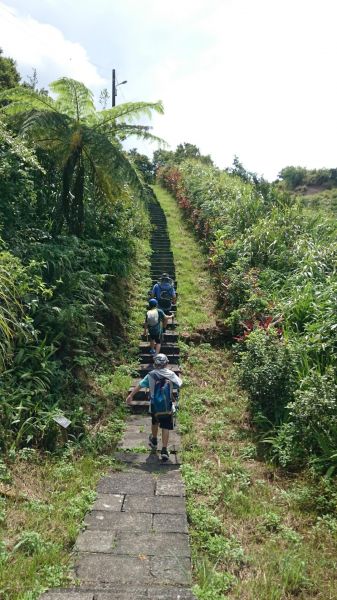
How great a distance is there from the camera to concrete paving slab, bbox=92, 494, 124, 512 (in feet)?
15.3

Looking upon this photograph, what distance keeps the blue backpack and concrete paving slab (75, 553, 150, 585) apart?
2141 millimetres

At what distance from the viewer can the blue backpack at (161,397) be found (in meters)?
5.86

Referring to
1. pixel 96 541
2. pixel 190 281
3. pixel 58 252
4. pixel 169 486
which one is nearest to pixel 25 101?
pixel 58 252

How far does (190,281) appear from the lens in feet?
45.0

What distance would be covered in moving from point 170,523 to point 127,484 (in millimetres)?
895

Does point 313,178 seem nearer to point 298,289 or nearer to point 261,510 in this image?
point 298,289

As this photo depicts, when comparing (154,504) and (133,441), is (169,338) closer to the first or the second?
(133,441)

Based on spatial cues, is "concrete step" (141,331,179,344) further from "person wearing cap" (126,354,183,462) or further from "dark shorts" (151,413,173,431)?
"dark shorts" (151,413,173,431)

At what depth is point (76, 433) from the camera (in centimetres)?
611

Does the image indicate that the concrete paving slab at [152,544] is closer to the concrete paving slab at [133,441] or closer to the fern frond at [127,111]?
the concrete paving slab at [133,441]

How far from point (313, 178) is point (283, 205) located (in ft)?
132

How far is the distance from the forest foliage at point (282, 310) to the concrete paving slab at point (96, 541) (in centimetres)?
241

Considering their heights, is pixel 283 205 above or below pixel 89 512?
above

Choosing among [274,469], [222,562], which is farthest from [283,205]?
[222,562]
